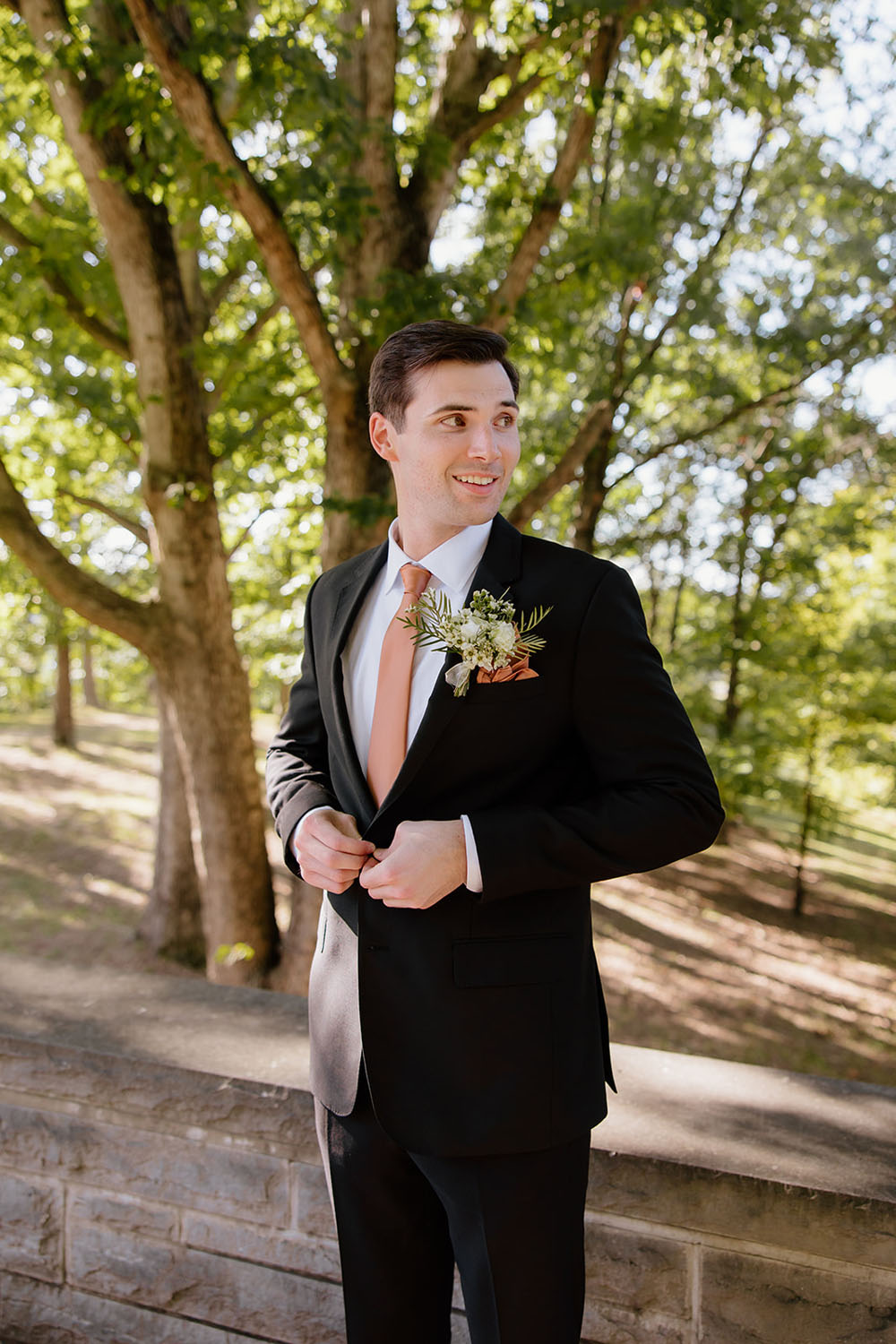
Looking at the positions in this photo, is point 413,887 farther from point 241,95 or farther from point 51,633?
point 51,633

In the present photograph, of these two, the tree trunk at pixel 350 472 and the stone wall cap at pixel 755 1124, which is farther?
the tree trunk at pixel 350 472

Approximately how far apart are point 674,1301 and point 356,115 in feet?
18.3

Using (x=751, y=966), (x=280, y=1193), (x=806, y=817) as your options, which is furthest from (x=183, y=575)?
(x=806, y=817)

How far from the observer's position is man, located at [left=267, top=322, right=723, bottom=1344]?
57.0 inches

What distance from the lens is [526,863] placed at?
4.67 ft

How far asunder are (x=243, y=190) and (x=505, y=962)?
4.19 meters

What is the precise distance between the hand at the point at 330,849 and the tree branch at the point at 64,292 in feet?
20.1

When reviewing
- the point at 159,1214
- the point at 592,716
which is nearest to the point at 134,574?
the point at 159,1214

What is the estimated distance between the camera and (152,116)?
5.06 metres

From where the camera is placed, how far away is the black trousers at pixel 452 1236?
4.76ft

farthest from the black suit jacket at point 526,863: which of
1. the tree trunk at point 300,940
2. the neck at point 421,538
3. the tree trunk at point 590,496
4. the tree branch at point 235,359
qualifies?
the tree trunk at point 590,496

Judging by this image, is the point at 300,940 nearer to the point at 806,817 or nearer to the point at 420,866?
the point at 420,866

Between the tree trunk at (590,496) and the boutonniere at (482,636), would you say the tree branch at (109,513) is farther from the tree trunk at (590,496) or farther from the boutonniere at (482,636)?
the boutonniere at (482,636)

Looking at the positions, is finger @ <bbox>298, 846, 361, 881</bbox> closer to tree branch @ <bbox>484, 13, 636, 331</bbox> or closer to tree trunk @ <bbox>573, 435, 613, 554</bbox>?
tree branch @ <bbox>484, 13, 636, 331</bbox>
